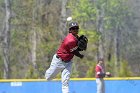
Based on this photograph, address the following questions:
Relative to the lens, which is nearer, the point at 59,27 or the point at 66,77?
the point at 66,77

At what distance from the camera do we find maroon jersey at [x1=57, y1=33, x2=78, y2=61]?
1014cm

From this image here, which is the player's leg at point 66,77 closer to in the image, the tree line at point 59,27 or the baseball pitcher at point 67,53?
the baseball pitcher at point 67,53

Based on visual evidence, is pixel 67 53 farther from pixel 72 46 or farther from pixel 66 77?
pixel 66 77

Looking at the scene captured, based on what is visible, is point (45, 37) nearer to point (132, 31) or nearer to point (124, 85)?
point (132, 31)

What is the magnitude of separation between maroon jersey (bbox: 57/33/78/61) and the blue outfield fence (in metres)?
7.89

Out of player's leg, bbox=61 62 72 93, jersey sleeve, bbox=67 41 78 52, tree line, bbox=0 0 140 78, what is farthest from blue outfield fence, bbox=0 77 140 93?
tree line, bbox=0 0 140 78

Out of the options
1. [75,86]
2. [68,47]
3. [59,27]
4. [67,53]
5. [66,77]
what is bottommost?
[75,86]

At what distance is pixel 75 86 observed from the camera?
61.6 feet

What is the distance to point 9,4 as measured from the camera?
111 ft

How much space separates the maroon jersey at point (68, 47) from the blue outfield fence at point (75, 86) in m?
7.89

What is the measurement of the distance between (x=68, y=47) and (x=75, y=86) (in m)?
8.69

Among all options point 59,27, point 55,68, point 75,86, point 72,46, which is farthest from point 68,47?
point 59,27

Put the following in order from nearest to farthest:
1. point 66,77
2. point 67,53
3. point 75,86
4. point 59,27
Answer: point 66,77
point 67,53
point 75,86
point 59,27

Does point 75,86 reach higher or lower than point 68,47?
lower
